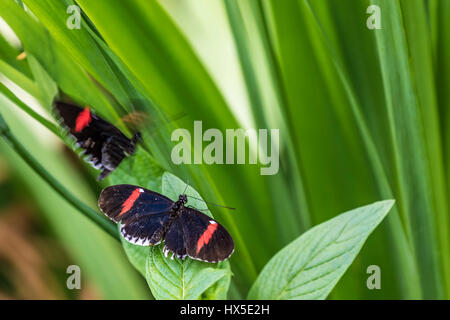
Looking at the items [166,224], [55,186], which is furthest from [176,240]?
[55,186]

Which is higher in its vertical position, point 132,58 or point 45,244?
point 132,58

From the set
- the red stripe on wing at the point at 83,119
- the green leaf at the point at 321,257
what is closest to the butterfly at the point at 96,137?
the red stripe on wing at the point at 83,119

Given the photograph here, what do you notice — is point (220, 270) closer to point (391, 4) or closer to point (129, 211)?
point (129, 211)

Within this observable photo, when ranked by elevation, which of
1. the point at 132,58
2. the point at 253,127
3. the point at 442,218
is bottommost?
the point at 442,218

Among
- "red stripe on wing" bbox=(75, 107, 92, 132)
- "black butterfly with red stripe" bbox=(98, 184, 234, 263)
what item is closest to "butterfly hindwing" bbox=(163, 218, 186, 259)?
"black butterfly with red stripe" bbox=(98, 184, 234, 263)

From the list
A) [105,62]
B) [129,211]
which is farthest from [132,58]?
[129,211]

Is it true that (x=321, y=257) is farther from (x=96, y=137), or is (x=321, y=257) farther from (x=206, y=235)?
(x=96, y=137)

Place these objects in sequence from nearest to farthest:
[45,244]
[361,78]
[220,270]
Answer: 1. [220,270]
2. [361,78]
3. [45,244]

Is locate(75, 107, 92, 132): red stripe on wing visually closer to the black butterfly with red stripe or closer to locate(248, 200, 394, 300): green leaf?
the black butterfly with red stripe
